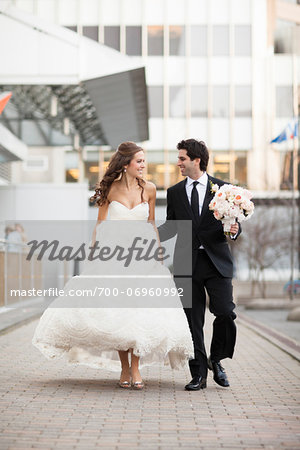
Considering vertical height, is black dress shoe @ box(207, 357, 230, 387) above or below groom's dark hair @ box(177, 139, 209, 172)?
below

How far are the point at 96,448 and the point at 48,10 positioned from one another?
44041 millimetres

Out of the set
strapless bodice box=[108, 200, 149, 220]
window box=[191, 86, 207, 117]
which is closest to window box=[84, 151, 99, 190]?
window box=[191, 86, 207, 117]

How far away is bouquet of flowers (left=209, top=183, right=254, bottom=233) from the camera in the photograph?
25.2 feet

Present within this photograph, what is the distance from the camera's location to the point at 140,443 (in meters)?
5.38

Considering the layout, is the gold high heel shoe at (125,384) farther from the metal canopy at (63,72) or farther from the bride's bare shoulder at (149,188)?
the metal canopy at (63,72)

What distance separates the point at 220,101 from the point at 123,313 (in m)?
41.0

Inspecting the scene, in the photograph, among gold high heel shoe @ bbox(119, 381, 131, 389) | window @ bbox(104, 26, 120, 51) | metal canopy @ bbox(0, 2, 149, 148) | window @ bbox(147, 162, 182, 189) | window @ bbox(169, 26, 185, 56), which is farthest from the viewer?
window @ bbox(147, 162, 182, 189)

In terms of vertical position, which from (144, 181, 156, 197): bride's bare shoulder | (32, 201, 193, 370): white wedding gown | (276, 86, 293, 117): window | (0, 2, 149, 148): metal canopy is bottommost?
(32, 201, 193, 370): white wedding gown

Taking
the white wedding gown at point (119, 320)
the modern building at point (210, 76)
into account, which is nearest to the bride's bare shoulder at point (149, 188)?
the white wedding gown at point (119, 320)

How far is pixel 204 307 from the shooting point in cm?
805

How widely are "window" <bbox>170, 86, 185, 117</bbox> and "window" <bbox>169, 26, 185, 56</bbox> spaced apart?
6.43 ft

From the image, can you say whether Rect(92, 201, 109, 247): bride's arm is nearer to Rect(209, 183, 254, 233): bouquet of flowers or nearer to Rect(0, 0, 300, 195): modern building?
Rect(209, 183, 254, 233): bouquet of flowers

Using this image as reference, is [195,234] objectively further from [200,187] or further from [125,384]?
[125,384]

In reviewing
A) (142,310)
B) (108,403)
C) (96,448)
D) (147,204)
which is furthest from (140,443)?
(147,204)
